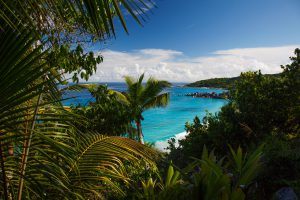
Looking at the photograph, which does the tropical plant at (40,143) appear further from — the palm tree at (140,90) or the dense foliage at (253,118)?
the palm tree at (140,90)

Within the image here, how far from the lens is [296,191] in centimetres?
498

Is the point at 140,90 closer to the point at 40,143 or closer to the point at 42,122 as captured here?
the point at 42,122

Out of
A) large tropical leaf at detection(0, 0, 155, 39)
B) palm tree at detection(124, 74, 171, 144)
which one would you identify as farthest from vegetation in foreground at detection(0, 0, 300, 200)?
palm tree at detection(124, 74, 171, 144)

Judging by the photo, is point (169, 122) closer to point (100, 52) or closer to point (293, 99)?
point (293, 99)

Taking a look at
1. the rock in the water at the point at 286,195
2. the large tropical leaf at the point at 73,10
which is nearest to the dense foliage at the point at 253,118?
the rock in the water at the point at 286,195

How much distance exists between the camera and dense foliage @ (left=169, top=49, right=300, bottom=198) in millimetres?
10039

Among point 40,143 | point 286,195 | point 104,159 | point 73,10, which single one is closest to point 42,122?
point 40,143

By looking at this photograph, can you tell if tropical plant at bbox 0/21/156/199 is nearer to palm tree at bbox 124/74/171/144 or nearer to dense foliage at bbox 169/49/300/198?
dense foliage at bbox 169/49/300/198

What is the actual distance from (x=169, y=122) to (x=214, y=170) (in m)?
39.3

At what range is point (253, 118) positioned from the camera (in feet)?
35.0

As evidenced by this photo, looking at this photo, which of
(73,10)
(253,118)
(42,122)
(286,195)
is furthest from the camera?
(253,118)

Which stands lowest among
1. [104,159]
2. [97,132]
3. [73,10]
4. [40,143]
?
[104,159]

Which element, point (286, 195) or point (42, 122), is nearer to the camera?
point (42, 122)

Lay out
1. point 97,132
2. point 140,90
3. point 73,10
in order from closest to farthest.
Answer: point 73,10 → point 97,132 → point 140,90
